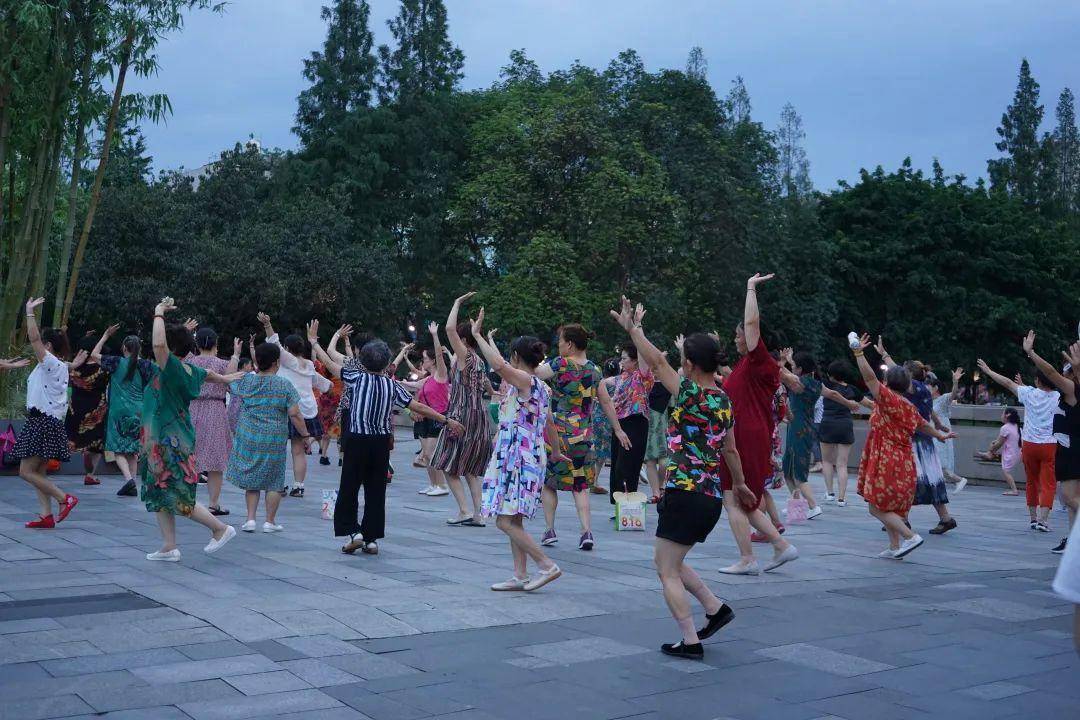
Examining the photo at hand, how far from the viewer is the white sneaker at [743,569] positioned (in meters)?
8.54

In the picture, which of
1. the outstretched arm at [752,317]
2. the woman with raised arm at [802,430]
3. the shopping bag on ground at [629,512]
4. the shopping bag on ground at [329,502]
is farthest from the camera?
the woman with raised arm at [802,430]

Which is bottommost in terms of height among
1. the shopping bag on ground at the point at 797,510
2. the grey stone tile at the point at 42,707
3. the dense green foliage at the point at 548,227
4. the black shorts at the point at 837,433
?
the grey stone tile at the point at 42,707

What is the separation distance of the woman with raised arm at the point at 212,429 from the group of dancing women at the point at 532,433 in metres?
0.02

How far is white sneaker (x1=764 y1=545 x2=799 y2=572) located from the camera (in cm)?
856

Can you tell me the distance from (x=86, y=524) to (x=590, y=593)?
16.8 feet

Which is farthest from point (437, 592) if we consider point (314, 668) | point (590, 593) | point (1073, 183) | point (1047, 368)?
point (1073, 183)

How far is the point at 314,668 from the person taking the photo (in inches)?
211

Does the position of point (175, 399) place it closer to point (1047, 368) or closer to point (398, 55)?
point (1047, 368)

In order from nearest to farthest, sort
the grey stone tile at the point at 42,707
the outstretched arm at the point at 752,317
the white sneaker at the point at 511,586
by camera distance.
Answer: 1. the grey stone tile at the point at 42,707
2. the outstretched arm at the point at 752,317
3. the white sneaker at the point at 511,586

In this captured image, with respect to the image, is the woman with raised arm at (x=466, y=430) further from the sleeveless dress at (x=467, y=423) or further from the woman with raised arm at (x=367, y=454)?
the woman with raised arm at (x=367, y=454)

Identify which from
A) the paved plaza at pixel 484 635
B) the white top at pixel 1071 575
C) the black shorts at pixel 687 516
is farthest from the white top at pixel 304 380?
the white top at pixel 1071 575

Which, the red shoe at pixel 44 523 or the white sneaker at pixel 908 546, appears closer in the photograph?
the white sneaker at pixel 908 546

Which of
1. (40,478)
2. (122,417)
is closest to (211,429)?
(40,478)

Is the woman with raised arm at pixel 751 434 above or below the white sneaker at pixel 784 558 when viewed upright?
above
